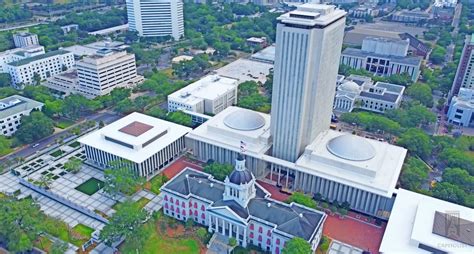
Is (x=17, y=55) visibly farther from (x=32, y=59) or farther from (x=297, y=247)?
(x=297, y=247)

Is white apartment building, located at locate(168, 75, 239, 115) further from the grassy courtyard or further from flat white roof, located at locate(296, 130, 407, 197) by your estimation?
the grassy courtyard

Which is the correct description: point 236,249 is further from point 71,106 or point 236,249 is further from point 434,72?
point 434,72

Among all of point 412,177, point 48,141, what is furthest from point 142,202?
point 412,177

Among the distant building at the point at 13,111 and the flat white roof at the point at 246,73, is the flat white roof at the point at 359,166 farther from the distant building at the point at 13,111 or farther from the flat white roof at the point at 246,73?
the distant building at the point at 13,111

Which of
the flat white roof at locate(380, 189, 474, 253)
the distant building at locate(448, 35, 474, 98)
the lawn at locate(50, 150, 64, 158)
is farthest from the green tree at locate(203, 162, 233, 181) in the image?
the distant building at locate(448, 35, 474, 98)

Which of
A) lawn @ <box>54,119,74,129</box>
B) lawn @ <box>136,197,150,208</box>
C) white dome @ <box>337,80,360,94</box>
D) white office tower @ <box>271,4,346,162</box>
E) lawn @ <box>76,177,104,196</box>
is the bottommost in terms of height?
lawn @ <box>136,197,150,208</box>
